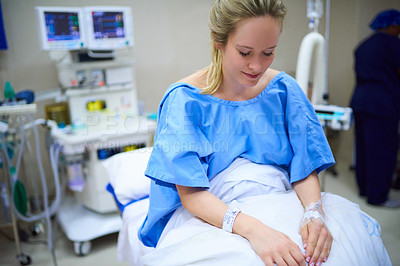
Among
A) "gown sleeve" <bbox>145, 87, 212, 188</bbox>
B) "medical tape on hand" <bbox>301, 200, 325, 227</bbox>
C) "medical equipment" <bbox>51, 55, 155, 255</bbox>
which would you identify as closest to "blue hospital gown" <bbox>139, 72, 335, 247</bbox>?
"gown sleeve" <bbox>145, 87, 212, 188</bbox>

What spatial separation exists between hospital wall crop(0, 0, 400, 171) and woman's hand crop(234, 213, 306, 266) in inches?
22.3

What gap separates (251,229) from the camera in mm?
877

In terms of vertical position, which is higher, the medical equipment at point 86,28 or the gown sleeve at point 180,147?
the medical equipment at point 86,28

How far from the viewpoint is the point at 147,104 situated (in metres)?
2.53

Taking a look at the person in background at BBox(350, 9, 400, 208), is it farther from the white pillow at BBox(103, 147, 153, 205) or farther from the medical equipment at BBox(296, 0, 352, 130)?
the white pillow at BBox(103, 147, 153, 205)

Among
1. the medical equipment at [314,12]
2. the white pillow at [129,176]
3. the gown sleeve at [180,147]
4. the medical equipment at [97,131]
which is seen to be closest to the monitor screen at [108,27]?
the medical equipment at [97,131]

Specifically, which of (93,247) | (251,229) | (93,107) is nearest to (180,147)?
(251,229)

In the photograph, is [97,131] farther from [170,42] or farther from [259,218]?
[259,218]

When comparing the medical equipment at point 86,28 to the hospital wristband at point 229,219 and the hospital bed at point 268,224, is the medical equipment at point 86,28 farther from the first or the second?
the hospital wristband at point 229,219

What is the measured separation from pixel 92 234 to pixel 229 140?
1428 millimetres

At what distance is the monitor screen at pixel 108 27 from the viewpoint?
76.6 inches

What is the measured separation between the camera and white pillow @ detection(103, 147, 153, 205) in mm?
1495

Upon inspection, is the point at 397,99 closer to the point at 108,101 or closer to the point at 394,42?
the point at 394,42

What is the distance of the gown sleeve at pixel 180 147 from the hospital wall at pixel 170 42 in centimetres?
37
